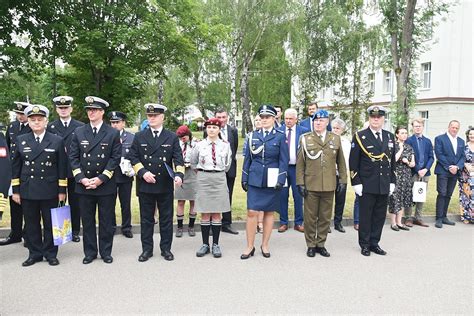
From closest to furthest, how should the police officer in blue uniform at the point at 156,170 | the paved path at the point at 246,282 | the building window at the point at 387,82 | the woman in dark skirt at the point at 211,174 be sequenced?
the paved path at the point at 246,282, the police officer in blue uniform at the point at 156,170, the woman in dark skirt at the point at 211,174, the building window at the point at 387,82

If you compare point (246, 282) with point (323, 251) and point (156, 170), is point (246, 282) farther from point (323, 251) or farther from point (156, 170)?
point (156, 170)

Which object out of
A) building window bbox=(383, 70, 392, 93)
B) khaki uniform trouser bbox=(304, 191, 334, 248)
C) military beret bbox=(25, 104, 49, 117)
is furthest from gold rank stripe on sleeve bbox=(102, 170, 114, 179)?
building window bbox=(383, 70, 392, 93)

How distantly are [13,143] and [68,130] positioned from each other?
801 mm

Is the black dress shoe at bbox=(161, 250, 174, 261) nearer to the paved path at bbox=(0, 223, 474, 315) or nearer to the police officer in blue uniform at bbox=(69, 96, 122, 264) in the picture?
the paved path at bbox=(0, 223, 474, 315)

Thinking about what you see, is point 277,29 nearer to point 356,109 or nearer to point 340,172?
point 356,109

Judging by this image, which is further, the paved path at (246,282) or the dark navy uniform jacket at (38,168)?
the dark navy uniform jacket at (38,168)

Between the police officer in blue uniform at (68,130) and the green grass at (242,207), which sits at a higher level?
the police officer in blue uniform at (68,130)

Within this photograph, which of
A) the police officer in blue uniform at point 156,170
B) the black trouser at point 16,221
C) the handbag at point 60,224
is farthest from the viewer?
the black trouser at point 16,221

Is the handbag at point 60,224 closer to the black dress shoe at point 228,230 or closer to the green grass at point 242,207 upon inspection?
the green grass at point 242,207

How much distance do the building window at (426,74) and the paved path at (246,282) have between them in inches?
1017

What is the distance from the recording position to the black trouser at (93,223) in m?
5.50

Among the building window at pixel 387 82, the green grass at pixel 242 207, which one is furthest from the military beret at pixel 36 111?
the building window at pixel 387 82

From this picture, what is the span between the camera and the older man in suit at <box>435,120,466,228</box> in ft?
26.4

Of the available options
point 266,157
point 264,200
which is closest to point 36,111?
point 266,157
